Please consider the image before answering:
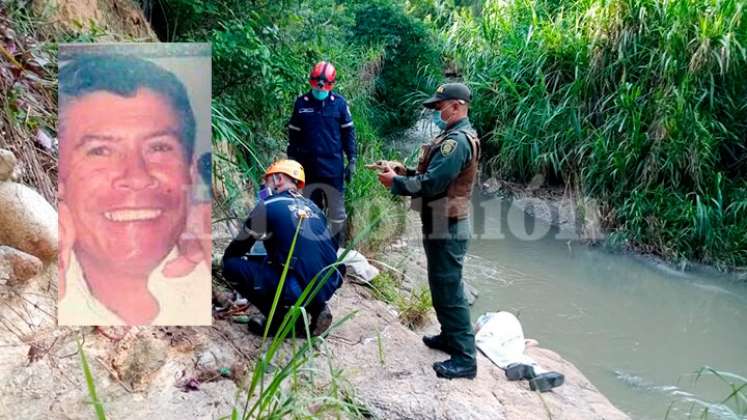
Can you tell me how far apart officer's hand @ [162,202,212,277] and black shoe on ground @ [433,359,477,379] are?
4.90 ft

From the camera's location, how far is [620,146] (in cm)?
771

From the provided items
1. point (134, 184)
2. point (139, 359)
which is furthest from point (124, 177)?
point (139, 359)

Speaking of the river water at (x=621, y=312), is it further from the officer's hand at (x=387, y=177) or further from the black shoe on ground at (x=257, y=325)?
the black shoe on ground at (x=257, y=325)

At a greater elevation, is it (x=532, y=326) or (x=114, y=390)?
(x=114, y=390)

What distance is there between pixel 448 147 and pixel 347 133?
69.3 inches

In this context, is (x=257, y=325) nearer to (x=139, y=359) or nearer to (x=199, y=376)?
(x=199, y=376)

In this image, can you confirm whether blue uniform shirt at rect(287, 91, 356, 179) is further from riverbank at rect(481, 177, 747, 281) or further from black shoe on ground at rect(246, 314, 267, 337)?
riverbank at rect(481, 177, 747, 281)

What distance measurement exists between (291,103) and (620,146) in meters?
4.22

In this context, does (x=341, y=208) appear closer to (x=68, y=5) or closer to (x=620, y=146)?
(x=68, y=5)

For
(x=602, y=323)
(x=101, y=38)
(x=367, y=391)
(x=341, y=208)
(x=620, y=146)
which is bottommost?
(x=602, y=323)

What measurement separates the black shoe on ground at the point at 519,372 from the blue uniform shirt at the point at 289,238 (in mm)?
1179

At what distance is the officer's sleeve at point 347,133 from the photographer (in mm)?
4738

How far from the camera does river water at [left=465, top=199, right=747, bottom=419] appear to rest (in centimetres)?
462

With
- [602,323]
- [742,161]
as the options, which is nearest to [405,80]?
[742,161]
